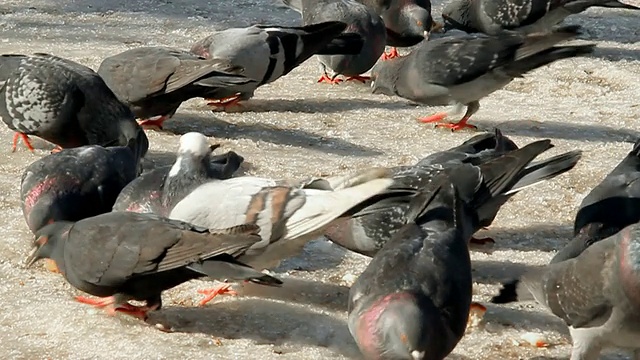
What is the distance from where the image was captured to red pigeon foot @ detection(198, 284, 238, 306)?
4957mm

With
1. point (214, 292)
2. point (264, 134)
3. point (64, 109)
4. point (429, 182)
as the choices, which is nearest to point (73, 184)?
point (214, 292)

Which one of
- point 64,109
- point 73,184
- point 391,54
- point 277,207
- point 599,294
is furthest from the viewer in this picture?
point 391,54

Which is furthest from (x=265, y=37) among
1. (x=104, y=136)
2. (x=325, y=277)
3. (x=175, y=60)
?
(x=325, y=277)

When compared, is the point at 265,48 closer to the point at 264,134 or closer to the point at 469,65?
the point at 264,134

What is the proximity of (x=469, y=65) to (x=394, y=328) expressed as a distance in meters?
3.74

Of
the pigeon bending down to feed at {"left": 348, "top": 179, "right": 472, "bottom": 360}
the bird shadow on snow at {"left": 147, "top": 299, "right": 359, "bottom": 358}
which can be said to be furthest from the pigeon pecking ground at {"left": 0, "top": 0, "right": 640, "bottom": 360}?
the pigeon bending down to feed at {"left": 348, "top": 179, "right": 472, "bottom": 360}

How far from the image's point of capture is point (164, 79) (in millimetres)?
7098

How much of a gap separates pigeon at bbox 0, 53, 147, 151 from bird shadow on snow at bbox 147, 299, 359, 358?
5.80 ft

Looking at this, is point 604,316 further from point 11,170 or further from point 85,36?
point 85,36

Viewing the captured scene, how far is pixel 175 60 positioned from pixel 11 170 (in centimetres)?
134

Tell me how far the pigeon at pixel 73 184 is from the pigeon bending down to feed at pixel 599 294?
6.54 ft

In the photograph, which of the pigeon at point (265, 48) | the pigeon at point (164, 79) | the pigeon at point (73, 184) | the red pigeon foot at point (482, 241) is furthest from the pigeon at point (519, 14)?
the pigeon at point (73, 184)

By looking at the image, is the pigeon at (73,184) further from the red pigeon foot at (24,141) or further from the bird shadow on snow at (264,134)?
the bird shadow on snow at (264,134)

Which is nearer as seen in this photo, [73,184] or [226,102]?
[73,184]
